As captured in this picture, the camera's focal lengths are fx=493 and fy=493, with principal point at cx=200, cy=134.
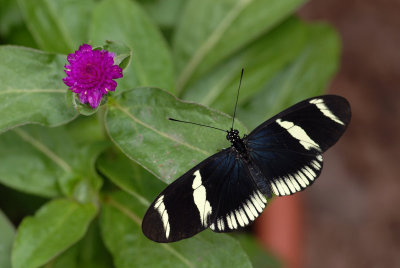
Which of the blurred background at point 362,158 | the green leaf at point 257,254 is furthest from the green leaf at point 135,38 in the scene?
the blurred background at point 362,158

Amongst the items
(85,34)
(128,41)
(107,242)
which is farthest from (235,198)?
(85,34)

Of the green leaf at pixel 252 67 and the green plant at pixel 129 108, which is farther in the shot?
the green leaf at pixel 252 67

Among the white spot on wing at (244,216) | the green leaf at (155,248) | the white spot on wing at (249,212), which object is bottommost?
the green leaf at (155,248)

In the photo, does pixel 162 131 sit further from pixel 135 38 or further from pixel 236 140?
pixel 135 38

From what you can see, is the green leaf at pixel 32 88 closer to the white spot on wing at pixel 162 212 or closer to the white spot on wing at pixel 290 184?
the white spot on wing at pixel 162 212

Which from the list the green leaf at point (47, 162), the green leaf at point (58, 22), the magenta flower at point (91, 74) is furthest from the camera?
the green leaf at point (58, 22)

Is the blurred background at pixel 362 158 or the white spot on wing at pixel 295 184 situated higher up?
the white spot on wing at pixel 295 184

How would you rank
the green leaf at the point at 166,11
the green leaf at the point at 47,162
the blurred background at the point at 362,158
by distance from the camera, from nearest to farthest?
the green leaf at the point at 47,162 < the green leaf at the point at 166,11 < the blurred background at the point at 362,158
